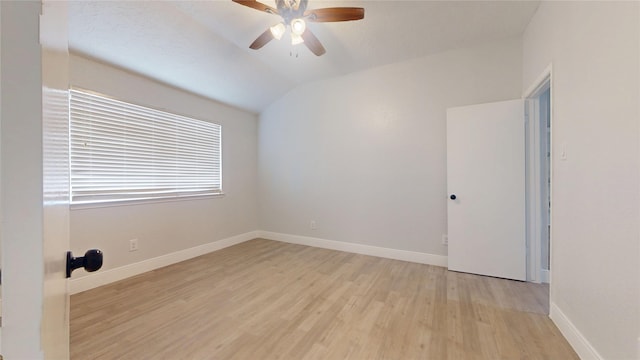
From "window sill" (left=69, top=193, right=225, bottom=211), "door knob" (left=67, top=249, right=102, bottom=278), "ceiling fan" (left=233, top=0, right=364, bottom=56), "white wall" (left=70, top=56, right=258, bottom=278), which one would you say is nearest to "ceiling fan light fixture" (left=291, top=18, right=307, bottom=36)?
"ceiling fan" (left=233, top=0, right=364, bottom=56)

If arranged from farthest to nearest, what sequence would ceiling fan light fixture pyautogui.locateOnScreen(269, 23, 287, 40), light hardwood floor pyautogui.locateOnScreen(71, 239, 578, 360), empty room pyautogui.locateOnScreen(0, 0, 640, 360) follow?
1. ceiling fan light fixture pyautogui.locateOnScreen(269, 23, 287, 40)
2. light hardwood floor pyautogui.locateOnScreen(71, 239, 578, 360)
3. empty room pyautogui.locateOnScreen(0, 0, 640, 360)

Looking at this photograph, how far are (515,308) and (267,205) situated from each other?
3370 mm

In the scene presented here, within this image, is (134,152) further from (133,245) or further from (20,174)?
(20,174)

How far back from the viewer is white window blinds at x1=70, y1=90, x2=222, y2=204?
2268 millimetres

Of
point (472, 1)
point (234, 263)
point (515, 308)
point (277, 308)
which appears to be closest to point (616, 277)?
point (515, 308)

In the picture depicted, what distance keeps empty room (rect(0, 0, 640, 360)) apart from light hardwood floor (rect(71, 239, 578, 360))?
0.02 meters

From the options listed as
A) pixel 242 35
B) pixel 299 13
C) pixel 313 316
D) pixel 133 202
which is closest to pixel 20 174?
pixel 313 316

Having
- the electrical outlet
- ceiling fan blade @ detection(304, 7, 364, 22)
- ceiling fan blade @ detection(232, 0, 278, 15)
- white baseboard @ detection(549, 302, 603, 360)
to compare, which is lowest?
white baseboard @ detection(549, 302, 603, 360)

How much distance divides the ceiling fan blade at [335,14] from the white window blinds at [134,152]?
7.01 ft

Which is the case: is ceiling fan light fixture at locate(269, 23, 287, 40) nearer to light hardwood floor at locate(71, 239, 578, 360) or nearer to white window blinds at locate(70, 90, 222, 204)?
white window blinds at locate(70, 90, 222, 204)

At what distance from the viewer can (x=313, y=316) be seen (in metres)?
1.88

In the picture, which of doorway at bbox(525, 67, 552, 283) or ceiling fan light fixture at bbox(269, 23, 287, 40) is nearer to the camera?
ceiling fan light fixture at bbox(269, 23, 287, 40)

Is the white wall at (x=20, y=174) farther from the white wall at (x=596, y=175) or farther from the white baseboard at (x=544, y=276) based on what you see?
the white baseboard at (x=544, y=276)

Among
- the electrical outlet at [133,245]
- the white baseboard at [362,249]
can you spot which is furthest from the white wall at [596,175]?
the electrical outlet at [133,245]
